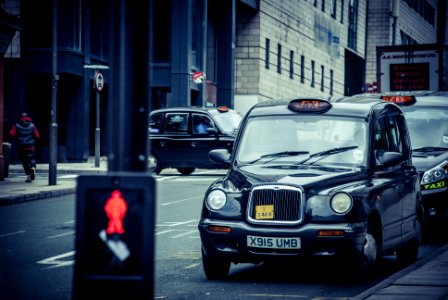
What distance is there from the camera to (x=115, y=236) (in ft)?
11.9

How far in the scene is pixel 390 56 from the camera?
27578 mm

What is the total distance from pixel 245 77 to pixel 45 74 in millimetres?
15150

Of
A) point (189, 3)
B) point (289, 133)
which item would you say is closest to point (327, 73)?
point (189, 3)

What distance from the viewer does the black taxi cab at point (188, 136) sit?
30.1m

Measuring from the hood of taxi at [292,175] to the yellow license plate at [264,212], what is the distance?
243 millimetres

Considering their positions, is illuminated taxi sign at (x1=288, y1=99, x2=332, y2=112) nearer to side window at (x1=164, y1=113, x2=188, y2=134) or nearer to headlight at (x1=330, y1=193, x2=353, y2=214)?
headlight at (x1=330, y1=193, x2=353, y2=214)

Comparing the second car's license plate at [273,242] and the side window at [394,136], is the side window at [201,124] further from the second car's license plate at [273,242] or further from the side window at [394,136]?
the second car's license plate at [273,242]

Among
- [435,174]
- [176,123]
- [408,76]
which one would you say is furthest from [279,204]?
[176,123]

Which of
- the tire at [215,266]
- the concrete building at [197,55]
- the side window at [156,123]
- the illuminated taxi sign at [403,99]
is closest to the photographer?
the tire at [215,266]

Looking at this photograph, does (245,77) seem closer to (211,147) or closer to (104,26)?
(104,26)

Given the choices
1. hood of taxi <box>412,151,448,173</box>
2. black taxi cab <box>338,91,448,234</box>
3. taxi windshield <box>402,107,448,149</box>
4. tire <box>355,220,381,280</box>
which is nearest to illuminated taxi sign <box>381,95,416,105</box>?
black taxi cab <box>338,91,448,234</box>

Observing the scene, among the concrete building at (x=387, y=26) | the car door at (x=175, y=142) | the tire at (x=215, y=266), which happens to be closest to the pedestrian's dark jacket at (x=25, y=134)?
the car door at (x=175, y=142)

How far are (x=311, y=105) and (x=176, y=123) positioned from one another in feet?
65.6

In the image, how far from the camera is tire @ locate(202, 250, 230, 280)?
1011 cm
